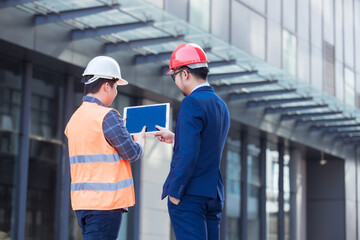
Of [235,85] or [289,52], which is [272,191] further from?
[235,85]

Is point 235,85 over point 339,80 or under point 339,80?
under

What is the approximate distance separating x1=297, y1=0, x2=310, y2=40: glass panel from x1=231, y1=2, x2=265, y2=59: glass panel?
2534 mm

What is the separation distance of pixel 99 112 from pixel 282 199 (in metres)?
17.2

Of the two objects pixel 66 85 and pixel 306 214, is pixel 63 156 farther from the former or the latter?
pixel 306 214

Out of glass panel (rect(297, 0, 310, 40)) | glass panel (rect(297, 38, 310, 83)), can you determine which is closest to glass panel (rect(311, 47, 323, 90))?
glass panel (rect(297, 38, 310, 83))

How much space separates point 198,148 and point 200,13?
11.3m

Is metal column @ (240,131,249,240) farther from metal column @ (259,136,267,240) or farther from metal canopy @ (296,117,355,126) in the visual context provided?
metal canopy @ (296,117,355,126)

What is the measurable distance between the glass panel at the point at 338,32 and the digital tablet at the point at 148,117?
18.7 m

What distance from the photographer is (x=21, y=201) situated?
38.9 feet

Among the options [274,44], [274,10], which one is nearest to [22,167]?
[274,44]

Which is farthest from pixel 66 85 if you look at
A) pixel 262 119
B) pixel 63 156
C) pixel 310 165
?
pixel 310 165

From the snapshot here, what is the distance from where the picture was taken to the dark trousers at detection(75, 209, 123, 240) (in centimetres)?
432

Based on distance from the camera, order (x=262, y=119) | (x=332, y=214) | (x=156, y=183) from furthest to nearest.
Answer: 1. (x=332, y=214)
2. (x=262, y=119)
3. (x=156, y=183)

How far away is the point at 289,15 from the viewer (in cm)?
1980
